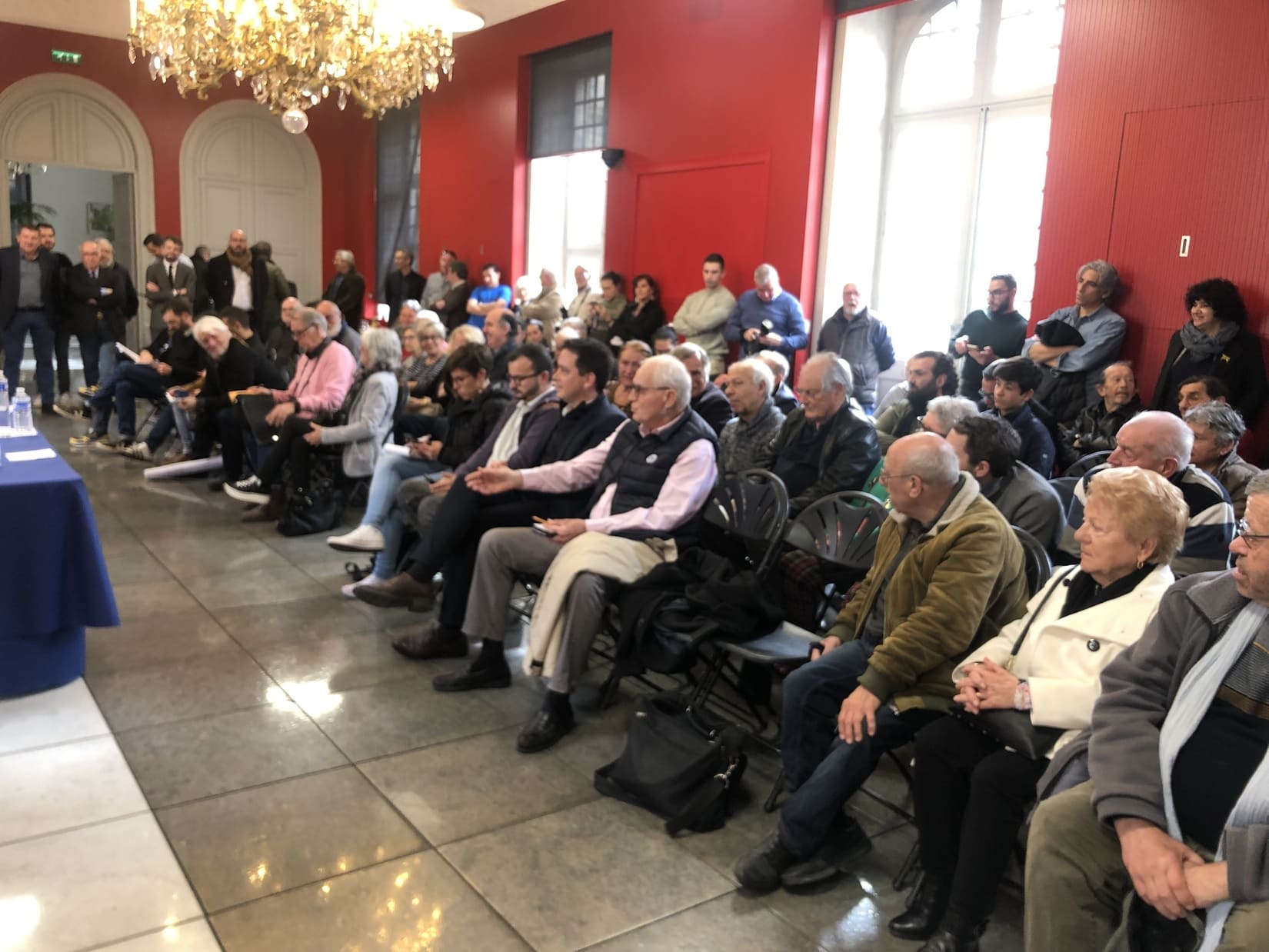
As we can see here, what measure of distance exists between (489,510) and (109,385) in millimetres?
5188

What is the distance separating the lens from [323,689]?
363cm

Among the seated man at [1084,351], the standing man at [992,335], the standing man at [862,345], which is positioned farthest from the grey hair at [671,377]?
the standing man at [862,345]

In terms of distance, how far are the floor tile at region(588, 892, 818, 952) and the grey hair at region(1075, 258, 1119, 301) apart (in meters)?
4.12

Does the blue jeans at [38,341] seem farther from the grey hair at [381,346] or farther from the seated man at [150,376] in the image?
the grey hair at [381,346]

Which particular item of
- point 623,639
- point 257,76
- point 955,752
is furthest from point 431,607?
point 257,76

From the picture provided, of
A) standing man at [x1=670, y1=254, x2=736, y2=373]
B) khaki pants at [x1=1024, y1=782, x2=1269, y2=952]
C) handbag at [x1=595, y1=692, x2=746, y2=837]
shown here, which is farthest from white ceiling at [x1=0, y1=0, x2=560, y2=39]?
khaki pants at [x1=1024, y1=782, x2=1269, y2=952]

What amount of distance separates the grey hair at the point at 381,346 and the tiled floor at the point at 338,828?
6.55 feet

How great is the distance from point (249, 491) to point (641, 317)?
352 centimetres

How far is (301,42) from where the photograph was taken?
19.0ft

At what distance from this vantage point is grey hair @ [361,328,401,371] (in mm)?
5594

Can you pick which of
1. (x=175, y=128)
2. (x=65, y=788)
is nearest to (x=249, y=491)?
(x=65, y=788)

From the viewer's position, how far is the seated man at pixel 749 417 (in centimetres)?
436

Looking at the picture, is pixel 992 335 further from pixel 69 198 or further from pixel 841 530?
pixel 69 198

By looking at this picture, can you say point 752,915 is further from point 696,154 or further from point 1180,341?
point 696,154
